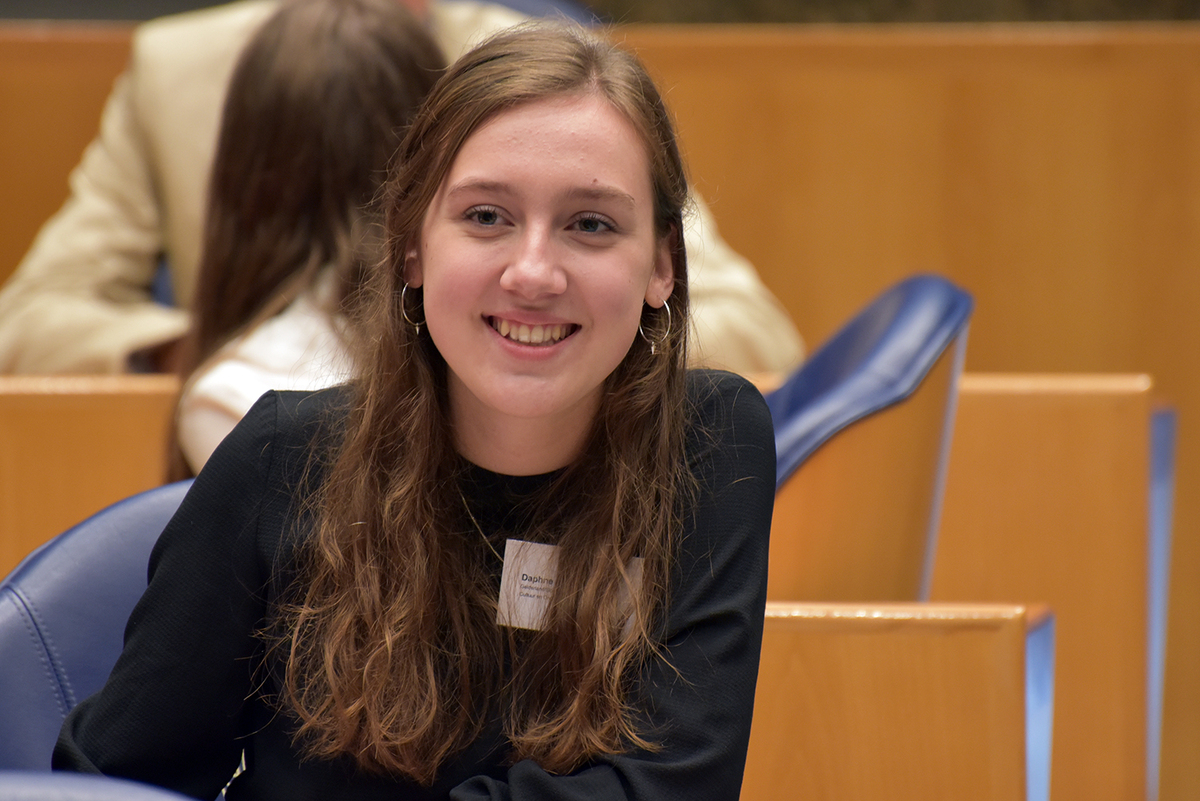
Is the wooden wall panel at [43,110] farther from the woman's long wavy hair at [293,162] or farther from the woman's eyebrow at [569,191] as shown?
the woman's eyebrow at [569,191]

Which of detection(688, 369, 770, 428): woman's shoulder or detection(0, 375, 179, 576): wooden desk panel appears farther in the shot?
detection(0, 375, 179, 576): wooden desk panel

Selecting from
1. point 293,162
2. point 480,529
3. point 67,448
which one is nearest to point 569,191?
point 480,529

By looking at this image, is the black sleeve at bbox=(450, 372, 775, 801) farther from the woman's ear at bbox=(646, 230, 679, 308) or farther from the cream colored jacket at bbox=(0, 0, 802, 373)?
the cream colored jacket at bbox=(0, 0, 802, 373)

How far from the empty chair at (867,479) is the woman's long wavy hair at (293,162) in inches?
20.4

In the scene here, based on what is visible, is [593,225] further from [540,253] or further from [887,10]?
[887,10]

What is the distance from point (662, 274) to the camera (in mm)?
946

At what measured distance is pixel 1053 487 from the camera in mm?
1778

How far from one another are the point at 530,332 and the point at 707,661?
0.81 ft

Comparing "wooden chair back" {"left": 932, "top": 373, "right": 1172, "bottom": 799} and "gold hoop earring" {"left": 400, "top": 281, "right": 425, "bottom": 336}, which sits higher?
"gold hoop earring" {"left": 400, "top": 281, "right": 425, "bottom": 336}

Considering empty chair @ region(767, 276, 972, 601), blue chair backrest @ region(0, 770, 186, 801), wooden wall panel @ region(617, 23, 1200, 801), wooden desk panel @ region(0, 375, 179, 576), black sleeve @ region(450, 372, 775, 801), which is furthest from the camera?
wooden wall panel @ region(617, 23, 1200, 801)

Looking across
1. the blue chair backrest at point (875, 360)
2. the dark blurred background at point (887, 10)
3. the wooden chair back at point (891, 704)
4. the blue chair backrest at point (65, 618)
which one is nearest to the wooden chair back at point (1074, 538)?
the blue chair backrest at point (875, 360)

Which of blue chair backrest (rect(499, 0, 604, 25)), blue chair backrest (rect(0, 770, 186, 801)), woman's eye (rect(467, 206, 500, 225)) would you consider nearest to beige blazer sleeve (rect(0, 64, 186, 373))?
blue chair backrest (rect(499, 0, 604, 25))

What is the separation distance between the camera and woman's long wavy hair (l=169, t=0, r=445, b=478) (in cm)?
141

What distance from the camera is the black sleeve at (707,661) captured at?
81cm
